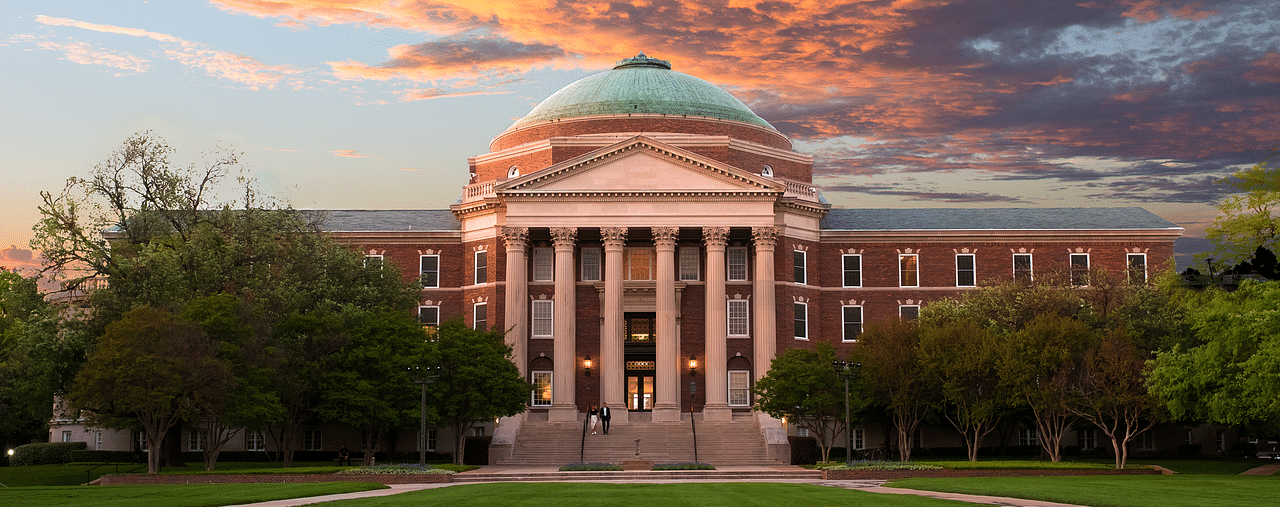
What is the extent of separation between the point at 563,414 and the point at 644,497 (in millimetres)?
31371

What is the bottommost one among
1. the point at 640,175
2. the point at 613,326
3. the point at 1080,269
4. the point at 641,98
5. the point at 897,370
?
the point at 897,370

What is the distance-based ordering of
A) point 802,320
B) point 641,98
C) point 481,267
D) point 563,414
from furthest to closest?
point 641,98
point 481,267
point 802,320
point 563,414

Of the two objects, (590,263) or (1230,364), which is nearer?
(1230,364)

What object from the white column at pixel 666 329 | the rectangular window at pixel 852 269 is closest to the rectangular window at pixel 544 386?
the white column at pixel 666 329

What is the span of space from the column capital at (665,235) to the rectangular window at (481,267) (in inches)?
415

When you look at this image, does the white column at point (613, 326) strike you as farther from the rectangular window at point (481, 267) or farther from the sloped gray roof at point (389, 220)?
the sloped gray roof at point (389, 220)

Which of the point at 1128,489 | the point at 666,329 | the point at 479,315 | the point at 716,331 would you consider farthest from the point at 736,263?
the point at 1128,489

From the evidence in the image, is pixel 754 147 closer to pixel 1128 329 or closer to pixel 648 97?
pixel 648 97

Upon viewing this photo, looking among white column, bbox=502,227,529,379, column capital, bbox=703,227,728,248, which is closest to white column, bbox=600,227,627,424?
white column, bbox=502,227,529,379

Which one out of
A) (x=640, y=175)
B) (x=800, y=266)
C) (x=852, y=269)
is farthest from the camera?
(x=852, y=269)

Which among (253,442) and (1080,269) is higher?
(1080,269)

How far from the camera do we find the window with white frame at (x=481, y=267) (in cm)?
6944

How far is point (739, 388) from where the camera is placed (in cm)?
6669

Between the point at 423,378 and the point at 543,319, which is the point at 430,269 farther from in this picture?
the point at 423,378
